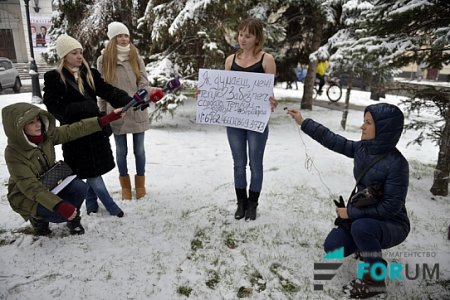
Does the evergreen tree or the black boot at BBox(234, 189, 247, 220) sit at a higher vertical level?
the evergreen tree

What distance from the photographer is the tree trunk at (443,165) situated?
13.6 feet

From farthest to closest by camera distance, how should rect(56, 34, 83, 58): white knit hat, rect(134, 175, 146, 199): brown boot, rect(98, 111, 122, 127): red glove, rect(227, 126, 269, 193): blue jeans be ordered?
rect(134, 175, 146, 199): brown boot < rect(227, 126, 269, 193): blue jeans < rect(56, 34, 83, 58): white knit hat < rect(98, 111, 122, 127): red glove

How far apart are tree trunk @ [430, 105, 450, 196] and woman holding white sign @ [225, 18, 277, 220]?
2647 millimetres

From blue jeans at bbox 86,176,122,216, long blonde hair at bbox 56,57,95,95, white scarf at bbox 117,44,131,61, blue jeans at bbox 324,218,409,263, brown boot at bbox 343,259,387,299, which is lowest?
brown boot at bbox 343,259,387,299

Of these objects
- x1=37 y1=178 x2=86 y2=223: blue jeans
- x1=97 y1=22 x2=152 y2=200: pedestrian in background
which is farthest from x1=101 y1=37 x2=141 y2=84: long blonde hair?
x1=37 y1=178 x2=86 y2=223: blue jeans

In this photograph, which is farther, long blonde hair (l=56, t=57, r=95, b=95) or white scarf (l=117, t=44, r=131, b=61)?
white scarf (l=117, t=44, r=131, b=61)

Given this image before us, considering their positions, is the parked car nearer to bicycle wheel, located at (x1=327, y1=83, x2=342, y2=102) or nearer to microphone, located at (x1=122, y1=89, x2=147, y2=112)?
microphone, located at (x1=122, y1=89, x2=147, y2=112)

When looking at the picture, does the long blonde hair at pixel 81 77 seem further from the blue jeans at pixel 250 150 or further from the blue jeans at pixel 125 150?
the blue jeans at pixel 250 150

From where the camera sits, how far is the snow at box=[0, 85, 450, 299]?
99.9 inches

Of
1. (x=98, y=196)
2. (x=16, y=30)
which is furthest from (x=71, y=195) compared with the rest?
(x=16, y=30)

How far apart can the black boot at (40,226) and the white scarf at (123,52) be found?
1987mm

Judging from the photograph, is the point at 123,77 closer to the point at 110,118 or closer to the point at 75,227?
the point at 110,118

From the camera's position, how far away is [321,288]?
8.39 ft

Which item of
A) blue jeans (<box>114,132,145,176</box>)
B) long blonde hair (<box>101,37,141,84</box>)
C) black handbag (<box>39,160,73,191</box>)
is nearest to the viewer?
black handbag (<box>39,160,73,191</box>)
